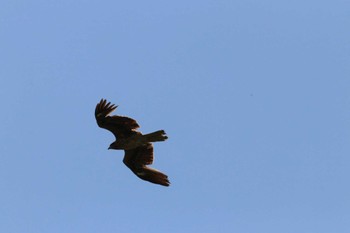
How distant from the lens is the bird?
74.1 feet

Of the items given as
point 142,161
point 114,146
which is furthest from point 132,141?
point 142,161

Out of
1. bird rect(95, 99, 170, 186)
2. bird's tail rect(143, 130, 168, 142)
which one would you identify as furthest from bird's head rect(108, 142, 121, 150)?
bird's tail rect(143, 130, 168, 142)

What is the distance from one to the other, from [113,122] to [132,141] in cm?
85

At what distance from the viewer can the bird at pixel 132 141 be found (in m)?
22.6

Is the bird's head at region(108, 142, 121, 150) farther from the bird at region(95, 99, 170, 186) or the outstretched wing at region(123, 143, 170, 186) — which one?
the outstretched wing at region(123, 143, 170, 186)

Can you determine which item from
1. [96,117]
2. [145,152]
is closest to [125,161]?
[145,152]

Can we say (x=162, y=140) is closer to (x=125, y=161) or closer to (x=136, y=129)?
(x=136, y=129)

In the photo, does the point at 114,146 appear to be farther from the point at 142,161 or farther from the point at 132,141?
the point at 142,161

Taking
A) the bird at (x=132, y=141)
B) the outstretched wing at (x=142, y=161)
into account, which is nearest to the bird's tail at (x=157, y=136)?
the bird at (x=132, y=141)

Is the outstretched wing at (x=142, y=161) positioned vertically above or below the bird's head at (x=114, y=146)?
above

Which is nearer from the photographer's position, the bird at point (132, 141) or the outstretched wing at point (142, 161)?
the bird at point (132, 141)

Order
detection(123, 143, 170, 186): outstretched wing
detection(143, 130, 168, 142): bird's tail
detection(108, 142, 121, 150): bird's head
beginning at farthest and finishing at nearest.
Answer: detection(123, 143, 170, 186): outstretched wing, detection(108, 142, 121, 150): bird's head, detection(143, 130, 168, 142): bird's tail

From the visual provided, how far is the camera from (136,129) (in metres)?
23.2

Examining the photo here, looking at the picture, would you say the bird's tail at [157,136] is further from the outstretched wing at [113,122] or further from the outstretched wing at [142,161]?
the outstretched wing at [142,161]
